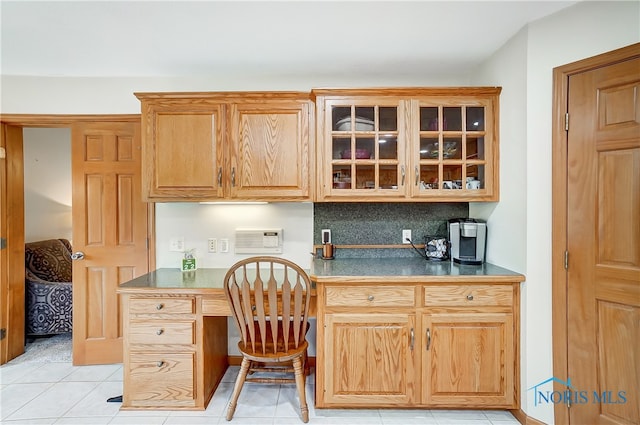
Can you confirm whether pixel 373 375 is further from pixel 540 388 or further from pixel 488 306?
pixel 540 388

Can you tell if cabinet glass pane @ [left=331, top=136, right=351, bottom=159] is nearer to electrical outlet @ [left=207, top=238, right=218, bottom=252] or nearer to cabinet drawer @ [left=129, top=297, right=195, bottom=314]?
electrical outlet @ [left=207, top=238, right=218, bottom=252]

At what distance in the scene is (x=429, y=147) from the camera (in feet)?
6.68

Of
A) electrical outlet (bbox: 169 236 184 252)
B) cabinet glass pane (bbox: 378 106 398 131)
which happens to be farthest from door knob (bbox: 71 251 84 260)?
cabinet glass pane (bbox: 378 106 398 131)

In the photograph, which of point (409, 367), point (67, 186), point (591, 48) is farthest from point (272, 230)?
point (67, 186)

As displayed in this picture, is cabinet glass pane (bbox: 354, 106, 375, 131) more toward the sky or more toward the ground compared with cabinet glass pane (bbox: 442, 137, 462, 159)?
more toward the sky

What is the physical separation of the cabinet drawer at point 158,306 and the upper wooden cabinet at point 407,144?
1.09 metres

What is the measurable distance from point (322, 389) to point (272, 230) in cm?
115

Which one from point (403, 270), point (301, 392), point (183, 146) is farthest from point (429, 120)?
point (301, 392)

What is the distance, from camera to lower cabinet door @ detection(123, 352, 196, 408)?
5.93ft

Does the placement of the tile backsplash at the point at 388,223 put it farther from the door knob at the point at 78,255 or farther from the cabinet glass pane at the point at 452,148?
the door knob at the point at 78,255

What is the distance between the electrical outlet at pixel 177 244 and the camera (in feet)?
7.79

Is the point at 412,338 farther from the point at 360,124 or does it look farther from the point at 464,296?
the point at 360,124

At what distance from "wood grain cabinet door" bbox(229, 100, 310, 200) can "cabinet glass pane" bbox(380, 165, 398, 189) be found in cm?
50

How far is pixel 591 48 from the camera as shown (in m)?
1.57
